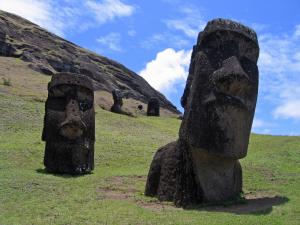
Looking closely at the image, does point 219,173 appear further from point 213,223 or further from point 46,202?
point 46,202

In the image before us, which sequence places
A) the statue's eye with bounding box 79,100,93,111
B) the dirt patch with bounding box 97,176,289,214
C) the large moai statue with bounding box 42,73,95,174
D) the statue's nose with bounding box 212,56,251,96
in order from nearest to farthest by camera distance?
the dirt patch with bounding box 97,176,289,214
the statue's nose with bounding box 212,56,251,96
the large moai statue with bounding box 42,73,95,174
the statue's eye with bounding box 79,100,93,111

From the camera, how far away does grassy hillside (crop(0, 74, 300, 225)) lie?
11688 mm

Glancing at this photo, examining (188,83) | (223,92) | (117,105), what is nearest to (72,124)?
(188,83)

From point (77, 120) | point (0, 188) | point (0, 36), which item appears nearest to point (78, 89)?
point (77, 120)

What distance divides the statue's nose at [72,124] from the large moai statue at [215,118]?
19.4ft

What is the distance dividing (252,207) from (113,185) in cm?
541

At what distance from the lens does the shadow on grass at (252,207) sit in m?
12.5

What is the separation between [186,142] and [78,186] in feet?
14.4

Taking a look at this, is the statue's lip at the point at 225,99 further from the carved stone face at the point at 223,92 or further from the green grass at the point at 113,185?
the green grass at the point at 113,185

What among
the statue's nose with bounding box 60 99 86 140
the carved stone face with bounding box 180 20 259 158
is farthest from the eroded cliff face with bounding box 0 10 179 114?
the carved stone face with bounding box 180 20 259 158

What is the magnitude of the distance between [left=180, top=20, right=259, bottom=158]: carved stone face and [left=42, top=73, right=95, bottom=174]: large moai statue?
21.6 feet

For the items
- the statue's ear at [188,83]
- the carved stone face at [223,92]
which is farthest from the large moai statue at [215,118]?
the statue's ear at [188,83]

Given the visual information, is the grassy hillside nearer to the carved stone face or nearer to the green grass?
the green grass

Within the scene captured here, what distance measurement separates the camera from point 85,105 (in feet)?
67.4
